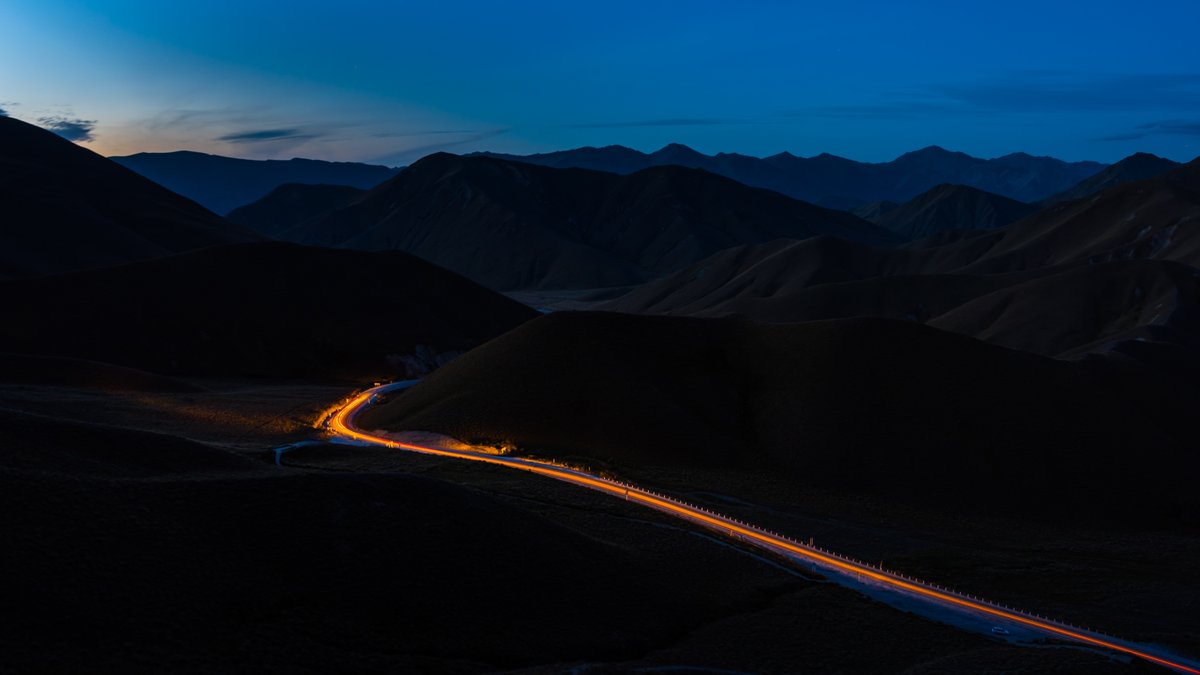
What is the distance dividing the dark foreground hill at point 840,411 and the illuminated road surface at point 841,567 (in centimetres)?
604

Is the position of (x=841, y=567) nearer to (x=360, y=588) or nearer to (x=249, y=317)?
(x=360, y=588)

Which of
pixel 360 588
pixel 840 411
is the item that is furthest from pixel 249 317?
pixel 360 588

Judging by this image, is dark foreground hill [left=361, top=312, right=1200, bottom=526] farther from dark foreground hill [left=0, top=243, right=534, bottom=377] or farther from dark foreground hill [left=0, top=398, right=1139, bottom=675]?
dark foreground hill [left=0, top=243, right=534, bottom=377]

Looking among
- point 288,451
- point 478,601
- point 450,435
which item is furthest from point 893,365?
point 478,601

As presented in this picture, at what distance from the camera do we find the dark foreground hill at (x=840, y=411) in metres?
77.6

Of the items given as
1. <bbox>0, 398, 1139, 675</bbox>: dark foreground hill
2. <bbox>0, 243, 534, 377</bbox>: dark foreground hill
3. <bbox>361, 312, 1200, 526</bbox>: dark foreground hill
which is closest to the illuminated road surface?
<bbox>0, 398, 1139, 675</bbox>: dark foreground hill

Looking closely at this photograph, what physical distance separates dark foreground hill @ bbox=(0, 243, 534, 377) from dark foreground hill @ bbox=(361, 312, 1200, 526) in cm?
4717

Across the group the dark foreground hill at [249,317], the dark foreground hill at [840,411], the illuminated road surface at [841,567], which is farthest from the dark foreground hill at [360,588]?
the dark foreground hill at [249,317]

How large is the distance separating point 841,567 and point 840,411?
33423mm

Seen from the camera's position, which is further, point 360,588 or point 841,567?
point 841,567

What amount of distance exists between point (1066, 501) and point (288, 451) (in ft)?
189

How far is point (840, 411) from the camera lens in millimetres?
85312

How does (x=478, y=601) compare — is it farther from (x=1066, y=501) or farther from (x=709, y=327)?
(x=709, y=327)

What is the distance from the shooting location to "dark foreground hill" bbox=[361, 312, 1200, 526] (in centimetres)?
7762
